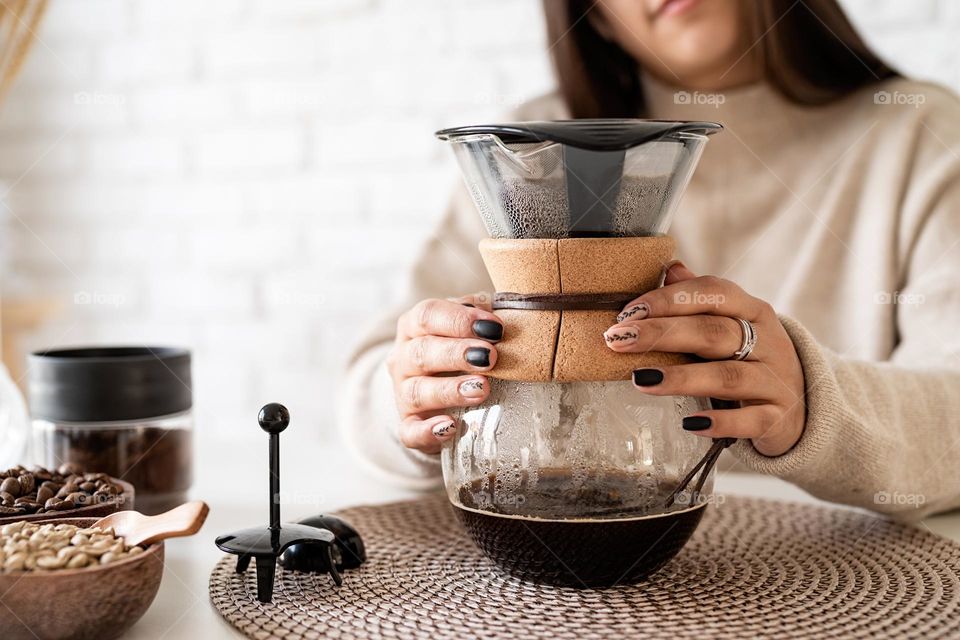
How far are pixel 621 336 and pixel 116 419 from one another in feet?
1.57

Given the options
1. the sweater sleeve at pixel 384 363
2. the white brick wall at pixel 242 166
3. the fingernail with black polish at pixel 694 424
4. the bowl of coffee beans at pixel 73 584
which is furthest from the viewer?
the white brick wall at pixel 242 166

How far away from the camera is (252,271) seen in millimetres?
1816

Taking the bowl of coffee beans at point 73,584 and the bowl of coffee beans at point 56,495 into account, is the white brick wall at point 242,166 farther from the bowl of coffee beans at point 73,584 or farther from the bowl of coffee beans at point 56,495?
the bowl of coffee beans at point 73,584

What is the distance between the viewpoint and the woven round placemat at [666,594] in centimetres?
60

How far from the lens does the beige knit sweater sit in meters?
1.06

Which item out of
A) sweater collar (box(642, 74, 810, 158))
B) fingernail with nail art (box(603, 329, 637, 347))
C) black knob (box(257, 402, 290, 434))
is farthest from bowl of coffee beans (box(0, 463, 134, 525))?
sweater collar (box(642, 74, 810, 158))

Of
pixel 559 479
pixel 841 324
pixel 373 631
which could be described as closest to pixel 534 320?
pixel 559 479
